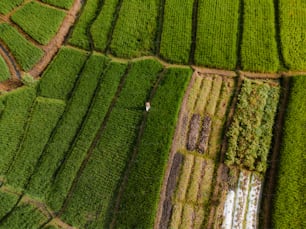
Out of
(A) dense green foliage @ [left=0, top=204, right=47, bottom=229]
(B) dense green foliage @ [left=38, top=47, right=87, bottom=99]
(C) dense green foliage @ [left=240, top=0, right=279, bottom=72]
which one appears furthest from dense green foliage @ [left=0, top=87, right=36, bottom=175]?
(C) dense green foliage @ [left=240, top=0, right=279, bottom=72]

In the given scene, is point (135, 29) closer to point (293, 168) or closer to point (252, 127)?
point (252, 127)

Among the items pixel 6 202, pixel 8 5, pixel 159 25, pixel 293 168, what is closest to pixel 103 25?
pixel 159 25

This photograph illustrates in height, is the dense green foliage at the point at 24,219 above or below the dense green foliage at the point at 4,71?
below

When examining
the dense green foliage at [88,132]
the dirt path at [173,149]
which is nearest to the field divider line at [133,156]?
the dirt path at [173,149]

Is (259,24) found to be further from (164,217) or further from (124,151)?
(164,217)

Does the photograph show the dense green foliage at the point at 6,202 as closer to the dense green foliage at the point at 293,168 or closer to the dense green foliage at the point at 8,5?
the dense green foliage at the point at 8,5

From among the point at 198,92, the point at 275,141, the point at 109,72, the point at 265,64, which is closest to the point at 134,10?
the point at 109,72

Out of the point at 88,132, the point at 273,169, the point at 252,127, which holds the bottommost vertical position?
the point at 273,169
